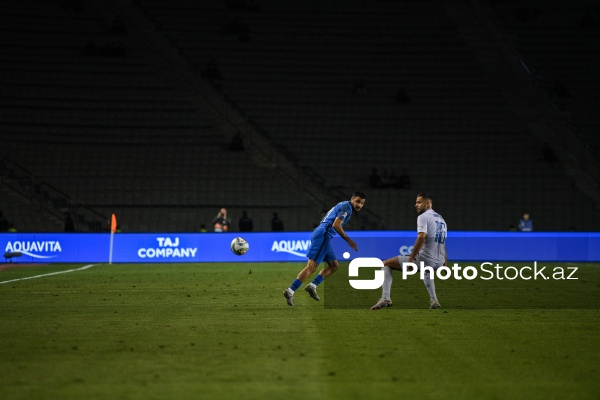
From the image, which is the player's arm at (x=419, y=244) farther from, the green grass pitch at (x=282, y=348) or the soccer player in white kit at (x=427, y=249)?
the green grass pitch at (x=282, y=348)

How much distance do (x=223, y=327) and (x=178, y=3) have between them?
41.6 meters

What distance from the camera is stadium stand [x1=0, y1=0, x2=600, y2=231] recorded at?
42.2 meters

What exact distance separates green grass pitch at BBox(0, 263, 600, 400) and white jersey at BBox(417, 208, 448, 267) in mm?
881

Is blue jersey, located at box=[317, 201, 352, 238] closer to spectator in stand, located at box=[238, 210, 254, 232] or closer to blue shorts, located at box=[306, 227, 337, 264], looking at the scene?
blue shorts, located at box=[306, 227, 337, 264]

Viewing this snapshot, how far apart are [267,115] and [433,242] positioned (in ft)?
103

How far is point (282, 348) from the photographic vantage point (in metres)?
11.2

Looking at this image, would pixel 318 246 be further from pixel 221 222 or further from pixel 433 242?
pixel 221 222

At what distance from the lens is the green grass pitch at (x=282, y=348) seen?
859 centimetres

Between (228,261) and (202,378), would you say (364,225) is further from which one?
(202,378)

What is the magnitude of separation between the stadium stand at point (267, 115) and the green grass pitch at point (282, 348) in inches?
906

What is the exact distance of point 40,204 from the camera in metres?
40.0

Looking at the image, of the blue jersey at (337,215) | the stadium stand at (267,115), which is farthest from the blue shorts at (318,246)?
the stadium stand at (267,115)
